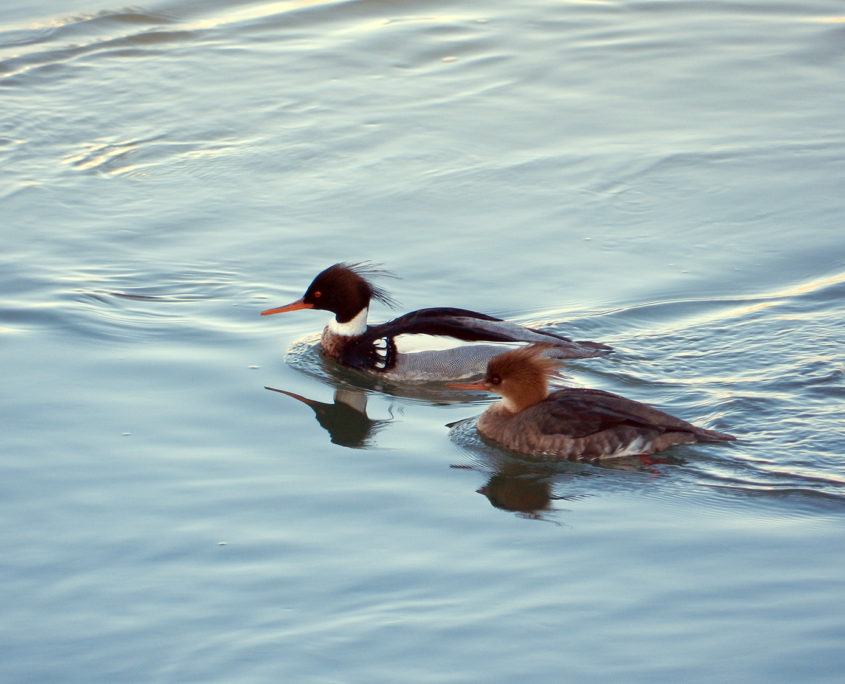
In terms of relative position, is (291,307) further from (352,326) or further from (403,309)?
(403,309)

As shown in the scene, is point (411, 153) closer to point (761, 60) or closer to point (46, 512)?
point (761, 60)

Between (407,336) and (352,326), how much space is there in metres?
0.67

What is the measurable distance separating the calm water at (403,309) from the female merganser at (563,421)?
15 centimetres

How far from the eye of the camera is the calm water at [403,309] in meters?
5.50

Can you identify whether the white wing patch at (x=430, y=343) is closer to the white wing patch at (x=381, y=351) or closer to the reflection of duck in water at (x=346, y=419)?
the white wing patch at (x=381, y=351)

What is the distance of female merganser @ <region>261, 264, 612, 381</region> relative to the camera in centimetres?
870

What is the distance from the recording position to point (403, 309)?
9.77 m

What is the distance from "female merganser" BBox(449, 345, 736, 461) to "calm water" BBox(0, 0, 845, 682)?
0.48ft

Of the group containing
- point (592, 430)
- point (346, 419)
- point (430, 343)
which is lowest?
point (346, 419)

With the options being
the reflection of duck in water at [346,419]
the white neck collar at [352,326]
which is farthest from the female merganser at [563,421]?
the white neck collar at [352,326]

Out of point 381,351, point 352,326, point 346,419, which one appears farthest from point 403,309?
point 346,419

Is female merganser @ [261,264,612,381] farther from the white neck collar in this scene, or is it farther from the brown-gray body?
the brown-gray body

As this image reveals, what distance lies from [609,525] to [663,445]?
104 cm

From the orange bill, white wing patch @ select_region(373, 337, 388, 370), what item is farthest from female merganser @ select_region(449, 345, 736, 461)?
the orange bill
